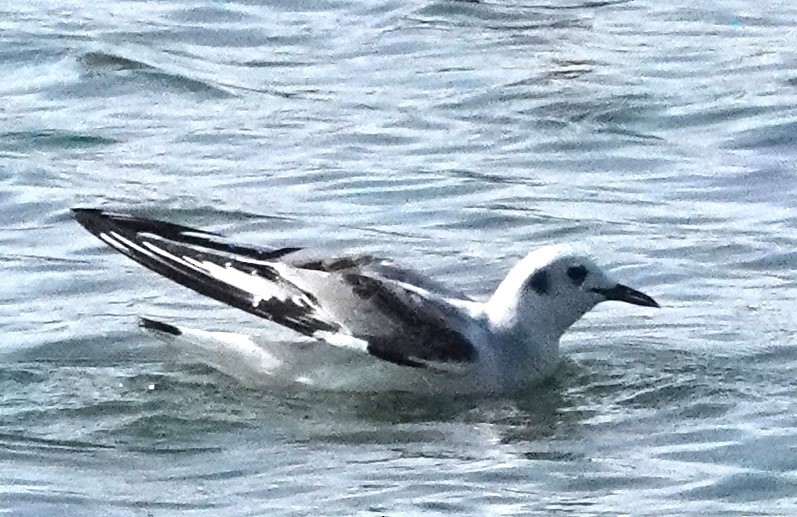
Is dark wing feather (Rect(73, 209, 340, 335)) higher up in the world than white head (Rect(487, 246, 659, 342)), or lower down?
higher up

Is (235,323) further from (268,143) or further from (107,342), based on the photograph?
(268,143)

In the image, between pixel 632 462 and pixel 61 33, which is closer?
pixel 632 462

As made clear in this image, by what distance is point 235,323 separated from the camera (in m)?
12.3

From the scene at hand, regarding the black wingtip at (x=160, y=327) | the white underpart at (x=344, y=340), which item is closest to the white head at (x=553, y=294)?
the white underpart at (x=344, y=340)

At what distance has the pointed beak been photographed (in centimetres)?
1144

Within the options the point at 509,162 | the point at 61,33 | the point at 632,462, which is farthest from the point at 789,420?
the point at 61,33

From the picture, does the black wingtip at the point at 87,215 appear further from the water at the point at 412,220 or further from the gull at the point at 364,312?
the water at the point at 412,220

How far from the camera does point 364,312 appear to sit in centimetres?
1094

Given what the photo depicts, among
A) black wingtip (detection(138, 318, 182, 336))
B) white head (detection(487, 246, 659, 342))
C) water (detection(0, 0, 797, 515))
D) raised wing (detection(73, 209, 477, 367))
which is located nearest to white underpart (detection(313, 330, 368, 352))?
raised wing (detection(73, 209, 477, 367))

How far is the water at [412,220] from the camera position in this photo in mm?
10102

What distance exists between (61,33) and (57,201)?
13.9ft

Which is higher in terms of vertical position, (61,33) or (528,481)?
(61,33)

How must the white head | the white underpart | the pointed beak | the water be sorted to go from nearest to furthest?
the water, the white underpart, the pointed beak, the white head

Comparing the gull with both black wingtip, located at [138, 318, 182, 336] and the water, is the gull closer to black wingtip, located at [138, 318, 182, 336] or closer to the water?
black wingtip, located at [138, 318, 182, 336]
